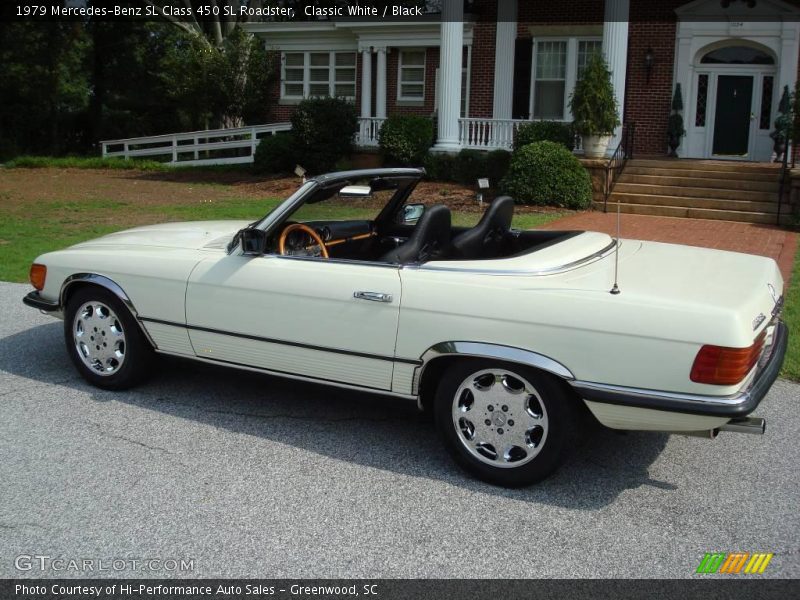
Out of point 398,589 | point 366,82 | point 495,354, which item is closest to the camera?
point 398,589

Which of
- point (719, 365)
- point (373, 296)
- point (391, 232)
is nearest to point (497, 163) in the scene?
point (391, 232)

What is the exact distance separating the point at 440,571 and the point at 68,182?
20319 mm

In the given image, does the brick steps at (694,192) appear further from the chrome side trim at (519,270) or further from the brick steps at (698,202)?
the chrome side trim at (519,270)

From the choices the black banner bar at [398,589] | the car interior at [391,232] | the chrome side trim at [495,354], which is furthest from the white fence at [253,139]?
the black banner bar at [398,589]

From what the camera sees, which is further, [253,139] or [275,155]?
[253,139]

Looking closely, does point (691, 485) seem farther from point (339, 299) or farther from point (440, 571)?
point (339, 299)

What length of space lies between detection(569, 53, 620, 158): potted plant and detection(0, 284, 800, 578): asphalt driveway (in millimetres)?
11865

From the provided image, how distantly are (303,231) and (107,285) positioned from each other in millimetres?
1303

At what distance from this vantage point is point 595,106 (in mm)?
16516

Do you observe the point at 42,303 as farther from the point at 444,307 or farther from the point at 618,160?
the point at 618,160

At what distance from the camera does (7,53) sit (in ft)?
110

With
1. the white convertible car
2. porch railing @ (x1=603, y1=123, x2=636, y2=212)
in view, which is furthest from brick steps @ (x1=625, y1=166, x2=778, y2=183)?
the white convertible car

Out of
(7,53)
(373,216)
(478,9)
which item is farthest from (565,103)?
(7,53)

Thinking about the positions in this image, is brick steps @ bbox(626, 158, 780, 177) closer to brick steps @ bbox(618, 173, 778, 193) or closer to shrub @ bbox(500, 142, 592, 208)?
brick steps @ bbox(618, 173, 778, 193)
